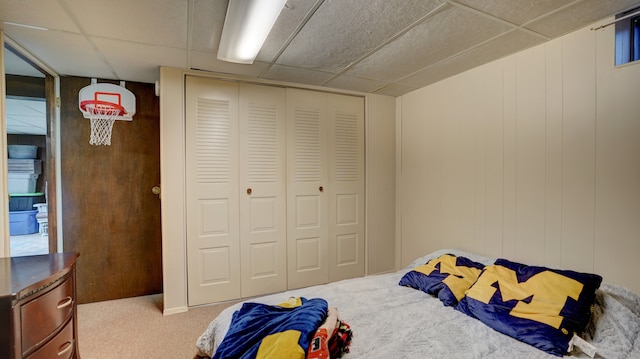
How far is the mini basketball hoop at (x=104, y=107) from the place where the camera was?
278 centimetres

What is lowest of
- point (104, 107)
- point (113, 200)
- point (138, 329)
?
point (138, 329)

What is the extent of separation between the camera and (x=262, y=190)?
3.03 meters

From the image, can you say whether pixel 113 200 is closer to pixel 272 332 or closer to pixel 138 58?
pixel 138 58

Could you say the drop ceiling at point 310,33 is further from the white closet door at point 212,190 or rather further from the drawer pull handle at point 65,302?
the drawer pull handle at point 65,302

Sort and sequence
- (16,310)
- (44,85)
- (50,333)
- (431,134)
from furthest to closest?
1. (431,134)
2. (44,85)
3. (50,333)
4. (16,310)

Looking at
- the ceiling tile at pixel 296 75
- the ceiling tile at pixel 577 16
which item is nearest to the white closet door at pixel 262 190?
the ceiling tile at pixel 296 75

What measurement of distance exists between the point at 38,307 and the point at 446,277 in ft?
7.58

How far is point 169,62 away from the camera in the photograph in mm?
2527

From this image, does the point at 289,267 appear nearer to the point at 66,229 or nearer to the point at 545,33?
the point at 66,229

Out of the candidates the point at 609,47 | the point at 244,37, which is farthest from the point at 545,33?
the point at 244,37

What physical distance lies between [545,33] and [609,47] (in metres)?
0.36

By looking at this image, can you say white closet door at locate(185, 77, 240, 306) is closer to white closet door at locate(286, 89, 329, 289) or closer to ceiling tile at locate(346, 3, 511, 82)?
white closet door at locate(286, 89, 329, 289)

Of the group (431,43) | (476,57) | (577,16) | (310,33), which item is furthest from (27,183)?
(577,16)

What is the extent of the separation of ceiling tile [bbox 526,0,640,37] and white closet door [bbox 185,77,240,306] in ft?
8.34
